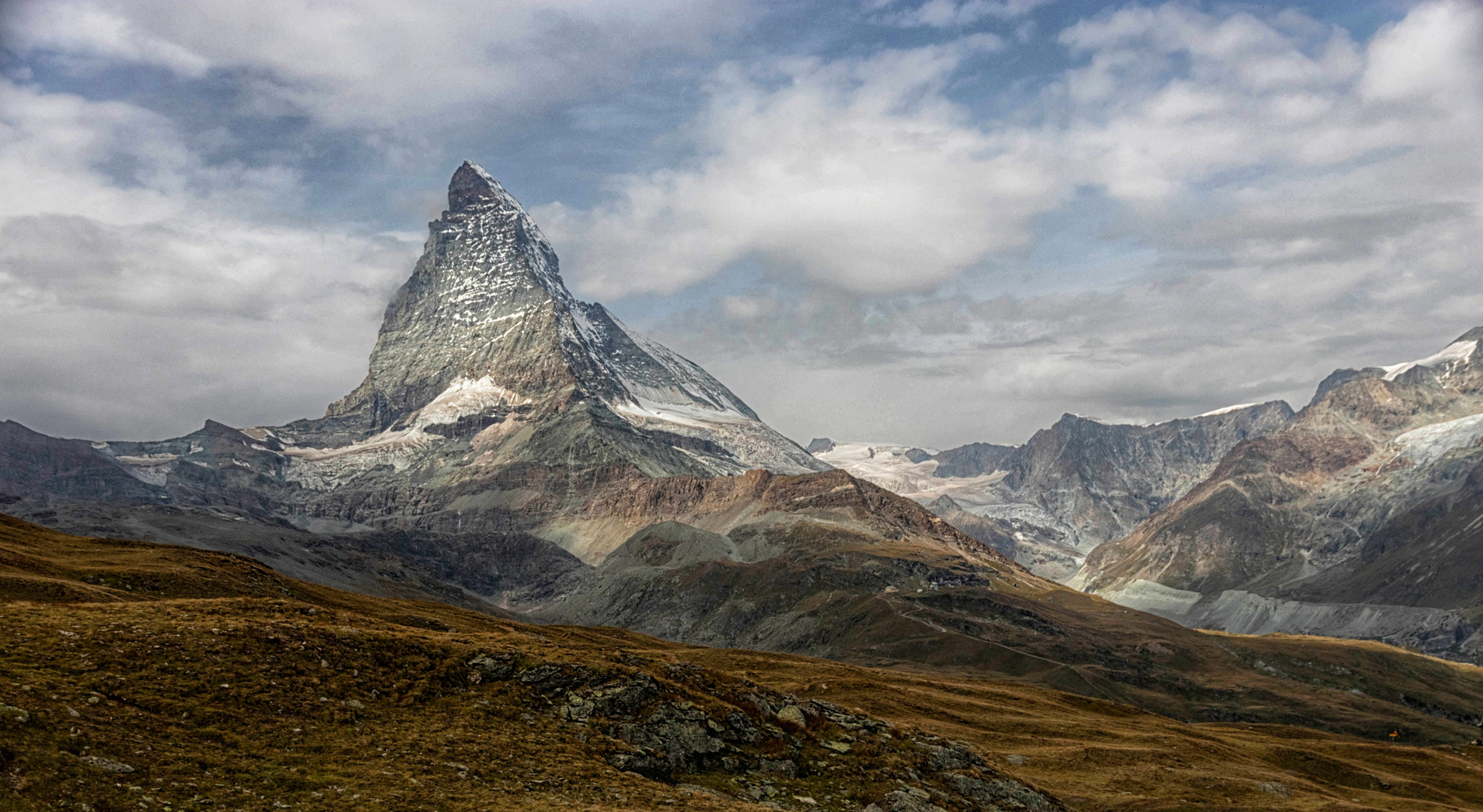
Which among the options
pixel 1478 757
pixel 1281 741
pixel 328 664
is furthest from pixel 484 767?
pixel 1478 757

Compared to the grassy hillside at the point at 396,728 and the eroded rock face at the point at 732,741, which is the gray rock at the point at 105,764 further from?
the eroded rock face at the point at 732,741

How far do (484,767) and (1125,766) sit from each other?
67981 mm

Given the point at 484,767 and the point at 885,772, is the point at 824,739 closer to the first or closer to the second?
the point at 885,772

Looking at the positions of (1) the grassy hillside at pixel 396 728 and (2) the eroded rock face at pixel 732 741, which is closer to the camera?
(1) the grassy hillside at pixel 396 728

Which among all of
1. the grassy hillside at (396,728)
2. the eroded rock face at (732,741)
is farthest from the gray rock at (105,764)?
the eroded rock face at (732,741)

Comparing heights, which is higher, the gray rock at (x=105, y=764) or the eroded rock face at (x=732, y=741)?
the gray rock at (x=105, y=764)

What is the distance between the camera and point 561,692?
53.7 metres

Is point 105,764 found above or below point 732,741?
above

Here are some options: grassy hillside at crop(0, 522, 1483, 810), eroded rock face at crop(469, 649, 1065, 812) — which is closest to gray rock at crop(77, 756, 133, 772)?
grassy hillside at crop(0, 522, 1483, 810)

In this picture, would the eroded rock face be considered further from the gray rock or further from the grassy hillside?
the gray rock

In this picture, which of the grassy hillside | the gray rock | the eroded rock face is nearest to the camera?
the gray rock

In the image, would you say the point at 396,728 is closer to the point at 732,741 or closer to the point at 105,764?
the point at 105,764

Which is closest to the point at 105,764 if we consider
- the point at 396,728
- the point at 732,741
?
the point at 396,728

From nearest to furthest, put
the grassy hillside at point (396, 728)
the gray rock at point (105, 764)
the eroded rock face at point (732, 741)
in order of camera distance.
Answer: the gray rock at point (105, 764)
the grassy hillside at point (396, 728)
the eroded rock face at point (732, 741)
